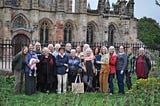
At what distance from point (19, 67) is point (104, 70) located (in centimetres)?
302

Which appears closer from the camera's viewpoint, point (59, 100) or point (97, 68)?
point (59, 100)

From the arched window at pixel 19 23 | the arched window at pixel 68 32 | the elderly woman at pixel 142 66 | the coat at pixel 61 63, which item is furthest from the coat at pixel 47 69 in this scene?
the arched window at pixel 68 32

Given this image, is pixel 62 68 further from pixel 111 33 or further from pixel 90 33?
pixel 111 33

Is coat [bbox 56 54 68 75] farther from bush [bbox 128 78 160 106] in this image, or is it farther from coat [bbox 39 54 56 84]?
bush [bbox 128 78 160 106]

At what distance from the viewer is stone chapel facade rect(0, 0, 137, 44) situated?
36438 millimetres

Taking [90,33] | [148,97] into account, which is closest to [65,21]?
[90,33]

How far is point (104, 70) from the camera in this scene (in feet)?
47.3

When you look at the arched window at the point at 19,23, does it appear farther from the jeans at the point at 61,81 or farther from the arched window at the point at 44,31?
the jeans at the point at 61,81

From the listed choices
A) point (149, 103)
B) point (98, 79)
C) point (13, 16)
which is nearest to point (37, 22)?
point (13, 16)

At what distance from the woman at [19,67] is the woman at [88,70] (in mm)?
2198

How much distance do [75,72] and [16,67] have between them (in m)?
2.15

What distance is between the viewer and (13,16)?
119 ft

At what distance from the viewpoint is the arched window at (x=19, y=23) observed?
36.8 m

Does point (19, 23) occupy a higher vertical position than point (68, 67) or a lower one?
higher
